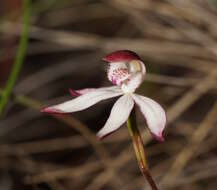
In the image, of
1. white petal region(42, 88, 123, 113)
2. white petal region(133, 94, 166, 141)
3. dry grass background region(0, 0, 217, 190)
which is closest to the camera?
white petal region(133, 94, 166, 141)

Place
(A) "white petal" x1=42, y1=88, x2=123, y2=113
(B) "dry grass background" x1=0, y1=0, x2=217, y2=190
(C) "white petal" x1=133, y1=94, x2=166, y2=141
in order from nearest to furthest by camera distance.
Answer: (C) "white petal" x1=133, y1=94, x2=166, y2=141 → (A) "white petal" x1=42, y1=88, x2=123, y2=113 → (B) "dry grass background" x1=0, y1=0, x2=217, y2=190

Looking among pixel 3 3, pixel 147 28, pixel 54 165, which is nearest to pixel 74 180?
pixel 54 165

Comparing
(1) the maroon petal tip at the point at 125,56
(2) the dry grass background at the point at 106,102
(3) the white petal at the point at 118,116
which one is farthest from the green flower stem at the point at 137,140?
(2) the dry grass background at the point at 106,102

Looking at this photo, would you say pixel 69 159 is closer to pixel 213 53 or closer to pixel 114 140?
pixel 114 140

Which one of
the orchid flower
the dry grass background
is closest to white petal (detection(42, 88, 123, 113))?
the orchid flower

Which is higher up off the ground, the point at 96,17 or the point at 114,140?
the point at 96,17

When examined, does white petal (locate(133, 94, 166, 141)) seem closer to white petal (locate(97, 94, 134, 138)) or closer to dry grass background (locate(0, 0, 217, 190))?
white petal (locate(97, 94, 134, 138))

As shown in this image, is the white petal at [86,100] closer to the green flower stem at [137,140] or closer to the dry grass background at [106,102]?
the green flower stem at [137,140]
